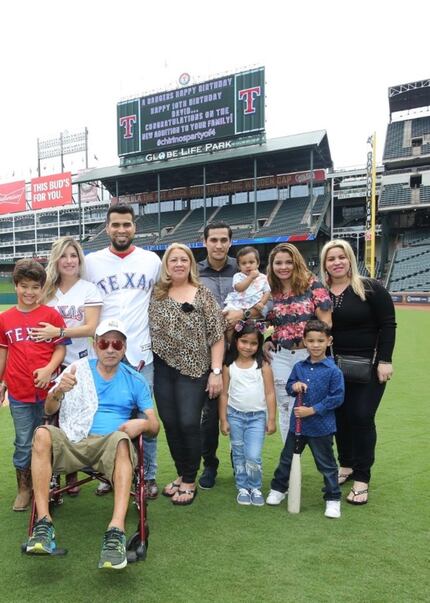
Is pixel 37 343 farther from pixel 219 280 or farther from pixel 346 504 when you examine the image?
pixel 346 504

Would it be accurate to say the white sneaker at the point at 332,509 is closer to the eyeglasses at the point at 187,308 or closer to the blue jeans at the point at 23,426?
the eyeglasses at the point at 187,308

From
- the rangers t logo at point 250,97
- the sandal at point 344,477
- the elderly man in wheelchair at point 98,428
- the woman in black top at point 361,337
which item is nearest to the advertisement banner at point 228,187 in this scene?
the rangers t logo at point 250,97

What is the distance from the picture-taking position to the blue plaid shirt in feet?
11.4

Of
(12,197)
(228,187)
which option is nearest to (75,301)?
(228,187)

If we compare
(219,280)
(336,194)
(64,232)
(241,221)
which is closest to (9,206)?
(64,232)

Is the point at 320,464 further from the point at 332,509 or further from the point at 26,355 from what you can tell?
the point at 26,355

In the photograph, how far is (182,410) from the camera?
3619 millimetres

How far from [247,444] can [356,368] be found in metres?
1.00

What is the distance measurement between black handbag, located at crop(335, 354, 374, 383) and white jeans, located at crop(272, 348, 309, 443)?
0.29m

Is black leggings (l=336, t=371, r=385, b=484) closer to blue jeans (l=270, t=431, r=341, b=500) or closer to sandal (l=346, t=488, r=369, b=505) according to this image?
sandal (l=346, t=488, r=369, b=505)

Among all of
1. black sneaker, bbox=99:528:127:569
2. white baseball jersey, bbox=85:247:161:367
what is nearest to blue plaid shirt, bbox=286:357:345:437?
white baseball jersey, bbox=85:247:161:367

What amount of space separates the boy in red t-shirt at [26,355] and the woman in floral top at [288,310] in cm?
162

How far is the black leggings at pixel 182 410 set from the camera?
142 inches

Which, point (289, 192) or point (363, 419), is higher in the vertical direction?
point (289, 192)
